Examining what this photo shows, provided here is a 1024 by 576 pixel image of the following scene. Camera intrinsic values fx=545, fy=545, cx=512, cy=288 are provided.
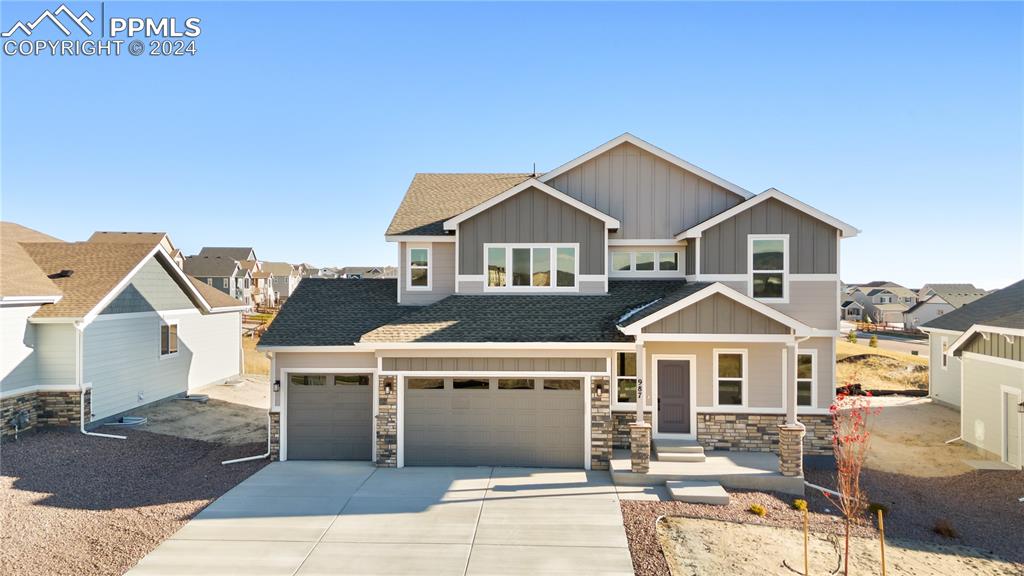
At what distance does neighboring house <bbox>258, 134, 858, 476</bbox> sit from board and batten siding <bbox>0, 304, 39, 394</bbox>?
698 centimetres

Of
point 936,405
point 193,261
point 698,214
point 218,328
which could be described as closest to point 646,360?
point 698,214

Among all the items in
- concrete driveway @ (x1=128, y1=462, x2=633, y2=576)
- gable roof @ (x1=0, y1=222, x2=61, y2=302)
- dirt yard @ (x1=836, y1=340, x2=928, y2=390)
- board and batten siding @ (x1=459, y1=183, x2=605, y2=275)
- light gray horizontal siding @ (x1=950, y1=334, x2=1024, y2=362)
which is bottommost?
dirt yard @ (x1=836, y1=340, x2=928, y2=390)

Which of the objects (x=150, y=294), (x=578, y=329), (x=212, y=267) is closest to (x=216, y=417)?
(x=150, y=294)

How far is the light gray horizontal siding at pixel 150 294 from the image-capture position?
55.1 ft

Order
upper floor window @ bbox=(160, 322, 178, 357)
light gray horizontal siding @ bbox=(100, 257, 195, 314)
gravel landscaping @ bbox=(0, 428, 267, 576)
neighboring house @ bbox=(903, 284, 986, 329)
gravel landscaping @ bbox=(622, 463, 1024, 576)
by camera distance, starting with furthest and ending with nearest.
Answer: neighboring house @ bbox=(903, 284, 986, 329) → upper floor window @ bbox=(160, 322, 178, 357) → light gray horizontal siding @ bbox=(100, 257, 195, 314) → gravel landscaping @ bbox=(622, 463, 1024, 576) → gravel landscaping @ bbox=(0, 428, 267, 576)

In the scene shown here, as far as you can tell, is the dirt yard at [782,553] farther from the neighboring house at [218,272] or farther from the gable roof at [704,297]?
the neighboring house at [218,272]

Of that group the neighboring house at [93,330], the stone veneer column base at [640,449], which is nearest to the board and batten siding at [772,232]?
the stone veneer column base at [640,449]

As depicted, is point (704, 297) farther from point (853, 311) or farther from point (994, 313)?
point (853, 311)

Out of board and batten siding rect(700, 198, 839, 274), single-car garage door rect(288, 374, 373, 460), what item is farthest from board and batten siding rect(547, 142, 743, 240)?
single-car garage door rect(288, 374, 373, 460)

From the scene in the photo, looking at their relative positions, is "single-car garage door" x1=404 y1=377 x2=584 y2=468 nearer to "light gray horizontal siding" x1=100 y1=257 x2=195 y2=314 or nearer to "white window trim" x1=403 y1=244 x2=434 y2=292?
"white window trim" x1=403 y1=244 x2=434 y2=292

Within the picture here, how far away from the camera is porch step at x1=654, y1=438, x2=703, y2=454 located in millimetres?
12172

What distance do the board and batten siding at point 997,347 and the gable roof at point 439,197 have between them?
13.7 metres

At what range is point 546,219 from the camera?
14297 mm

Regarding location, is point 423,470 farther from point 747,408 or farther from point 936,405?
point 936,405
